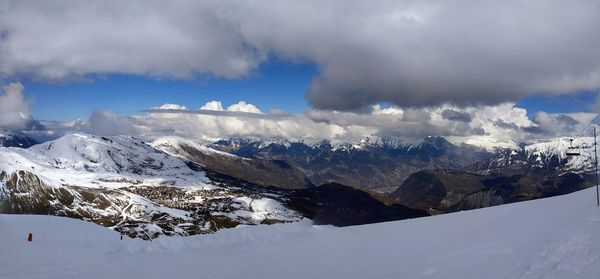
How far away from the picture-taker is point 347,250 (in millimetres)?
21844

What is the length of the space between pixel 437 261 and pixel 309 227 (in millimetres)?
16749

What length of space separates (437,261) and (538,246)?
12.5ft

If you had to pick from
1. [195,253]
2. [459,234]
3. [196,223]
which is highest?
[459,234]

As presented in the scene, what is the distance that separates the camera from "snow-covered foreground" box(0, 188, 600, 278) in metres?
14.2

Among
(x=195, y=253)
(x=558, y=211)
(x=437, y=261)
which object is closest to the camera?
(x=437, y=261)

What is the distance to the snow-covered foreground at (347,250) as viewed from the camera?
1423 centimetres

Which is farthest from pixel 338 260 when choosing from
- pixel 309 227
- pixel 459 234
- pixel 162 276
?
pixel 309 227

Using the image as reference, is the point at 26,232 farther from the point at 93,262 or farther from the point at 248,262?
the point at 248,262

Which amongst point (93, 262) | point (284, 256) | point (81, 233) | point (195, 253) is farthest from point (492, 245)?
point (81, 233)

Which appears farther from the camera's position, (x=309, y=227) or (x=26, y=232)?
(x=309, y=227)

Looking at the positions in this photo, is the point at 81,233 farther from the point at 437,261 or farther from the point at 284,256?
the point at 437,261

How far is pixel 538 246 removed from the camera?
1517 cm

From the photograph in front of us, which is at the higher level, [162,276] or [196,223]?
[162,276]

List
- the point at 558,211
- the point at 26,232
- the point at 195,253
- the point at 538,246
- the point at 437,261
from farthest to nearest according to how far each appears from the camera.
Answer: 1. the point at 26,232
2. the point at 195,253
3. the point at 558,211
4. the point at 437,261
5. the point at 538,246
